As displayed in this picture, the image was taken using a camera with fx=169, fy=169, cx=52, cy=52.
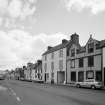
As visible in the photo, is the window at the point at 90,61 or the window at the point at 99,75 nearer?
the window at the point at 99,75

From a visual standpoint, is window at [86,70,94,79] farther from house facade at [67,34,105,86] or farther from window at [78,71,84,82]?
window at [78,71,84,82]

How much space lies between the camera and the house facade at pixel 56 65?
49.6m

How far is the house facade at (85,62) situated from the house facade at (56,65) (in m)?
3.23

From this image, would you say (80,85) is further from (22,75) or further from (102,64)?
(22,75)

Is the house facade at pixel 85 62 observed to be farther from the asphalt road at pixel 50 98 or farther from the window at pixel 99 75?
the asphalt road at pixel 50 98

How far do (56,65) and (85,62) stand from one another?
15.1 metres

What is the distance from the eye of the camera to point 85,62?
39.2 meters

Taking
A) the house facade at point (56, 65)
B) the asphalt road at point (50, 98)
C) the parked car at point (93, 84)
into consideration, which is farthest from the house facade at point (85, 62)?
the asphalt road at point (50, 98)

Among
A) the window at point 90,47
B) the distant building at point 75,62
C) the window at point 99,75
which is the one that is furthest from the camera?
the window at point 90,47

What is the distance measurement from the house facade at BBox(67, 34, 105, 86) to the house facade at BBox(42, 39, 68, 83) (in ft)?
10.6

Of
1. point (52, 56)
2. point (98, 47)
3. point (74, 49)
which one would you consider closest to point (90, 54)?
point (98, 47)

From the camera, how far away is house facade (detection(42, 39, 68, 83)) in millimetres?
49556

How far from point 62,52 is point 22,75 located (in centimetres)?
6711

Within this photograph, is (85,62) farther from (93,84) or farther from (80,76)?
(93,84)
